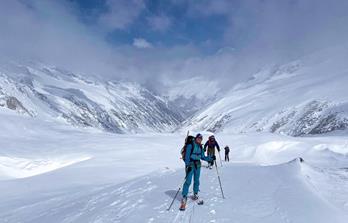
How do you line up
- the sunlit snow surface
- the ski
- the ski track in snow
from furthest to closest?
1. the ski
2. the sunlit snow surface
3. the ski track in snow

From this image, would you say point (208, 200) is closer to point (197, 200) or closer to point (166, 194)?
point (197, 200)

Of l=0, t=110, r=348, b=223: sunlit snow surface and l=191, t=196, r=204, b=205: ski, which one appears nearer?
l=0, t=110, r=348, b=223: sunlit snow surface

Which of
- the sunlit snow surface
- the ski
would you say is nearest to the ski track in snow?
the sunlit snow surface

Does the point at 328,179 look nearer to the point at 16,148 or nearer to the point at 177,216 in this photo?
the point at 177,216

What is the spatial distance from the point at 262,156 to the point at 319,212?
4648 centimetres

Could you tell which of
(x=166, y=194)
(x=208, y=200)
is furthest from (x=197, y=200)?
(x=166, y=194)

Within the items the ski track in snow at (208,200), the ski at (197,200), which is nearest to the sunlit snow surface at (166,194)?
the ski track in snow at (208,200)

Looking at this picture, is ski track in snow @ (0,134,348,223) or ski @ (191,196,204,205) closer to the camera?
ski track in snow @ (0,134,348,223)

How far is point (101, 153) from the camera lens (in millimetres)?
55219

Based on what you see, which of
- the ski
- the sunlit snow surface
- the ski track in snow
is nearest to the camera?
the ski track in snow

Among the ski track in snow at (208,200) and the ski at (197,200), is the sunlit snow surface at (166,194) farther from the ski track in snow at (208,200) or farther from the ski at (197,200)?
the ski at (197,200)

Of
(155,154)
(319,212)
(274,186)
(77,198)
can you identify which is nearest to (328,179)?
(274,186)

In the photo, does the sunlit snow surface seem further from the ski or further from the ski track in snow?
the ski

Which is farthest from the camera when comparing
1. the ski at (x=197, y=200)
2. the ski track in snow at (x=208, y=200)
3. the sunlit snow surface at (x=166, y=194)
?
the ski at (x=197, y=200)
